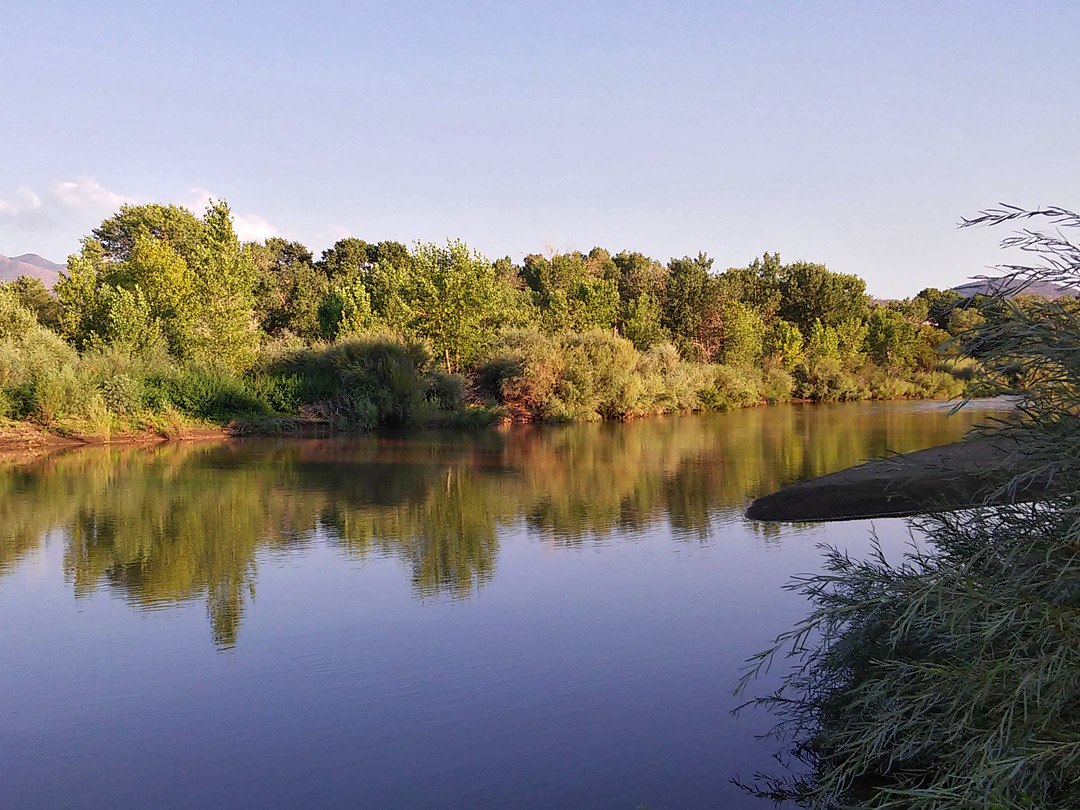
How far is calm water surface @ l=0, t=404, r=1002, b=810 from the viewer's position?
4621 millimetres

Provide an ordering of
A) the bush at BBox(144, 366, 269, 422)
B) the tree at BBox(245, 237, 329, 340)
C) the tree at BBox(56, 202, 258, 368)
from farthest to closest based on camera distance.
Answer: the tree at BBox(245, 237, 329, 340) < the tree at BBox(56, 202, 258, 368) < the bush at BBox(144, 366, 269, 422)

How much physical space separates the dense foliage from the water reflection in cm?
403

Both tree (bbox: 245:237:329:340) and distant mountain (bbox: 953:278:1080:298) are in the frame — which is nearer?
distant mountain (bbox: 953:278:1080:298)

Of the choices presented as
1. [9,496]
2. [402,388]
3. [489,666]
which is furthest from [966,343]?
[402,388]

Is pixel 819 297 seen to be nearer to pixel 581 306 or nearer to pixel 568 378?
pixel 581 306

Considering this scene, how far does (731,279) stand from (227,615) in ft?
179

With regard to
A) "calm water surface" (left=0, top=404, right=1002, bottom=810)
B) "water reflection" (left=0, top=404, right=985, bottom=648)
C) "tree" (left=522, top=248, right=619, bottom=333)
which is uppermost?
"tree" (left=522, top=248, right=619, bottom=333)

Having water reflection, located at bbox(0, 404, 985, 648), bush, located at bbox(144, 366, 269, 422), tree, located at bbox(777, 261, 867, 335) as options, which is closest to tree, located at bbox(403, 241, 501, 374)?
bush, located at bbox(144, 366, 269, 422)

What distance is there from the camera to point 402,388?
29281mm

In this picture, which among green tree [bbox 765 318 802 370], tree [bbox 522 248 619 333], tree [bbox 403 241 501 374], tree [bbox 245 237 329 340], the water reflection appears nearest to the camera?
the water reflection

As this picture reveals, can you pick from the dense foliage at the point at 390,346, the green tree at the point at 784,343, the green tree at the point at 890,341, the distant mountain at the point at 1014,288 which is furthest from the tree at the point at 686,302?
the distant mountain at the point at 1014,288

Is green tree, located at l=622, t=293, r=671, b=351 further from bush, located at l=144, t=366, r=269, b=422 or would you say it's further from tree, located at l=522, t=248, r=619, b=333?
bush, located at l=144, t=366, r=269, b=422

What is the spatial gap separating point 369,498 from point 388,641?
24.3ft

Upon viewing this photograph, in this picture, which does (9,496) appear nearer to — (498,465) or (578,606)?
(498,465)
